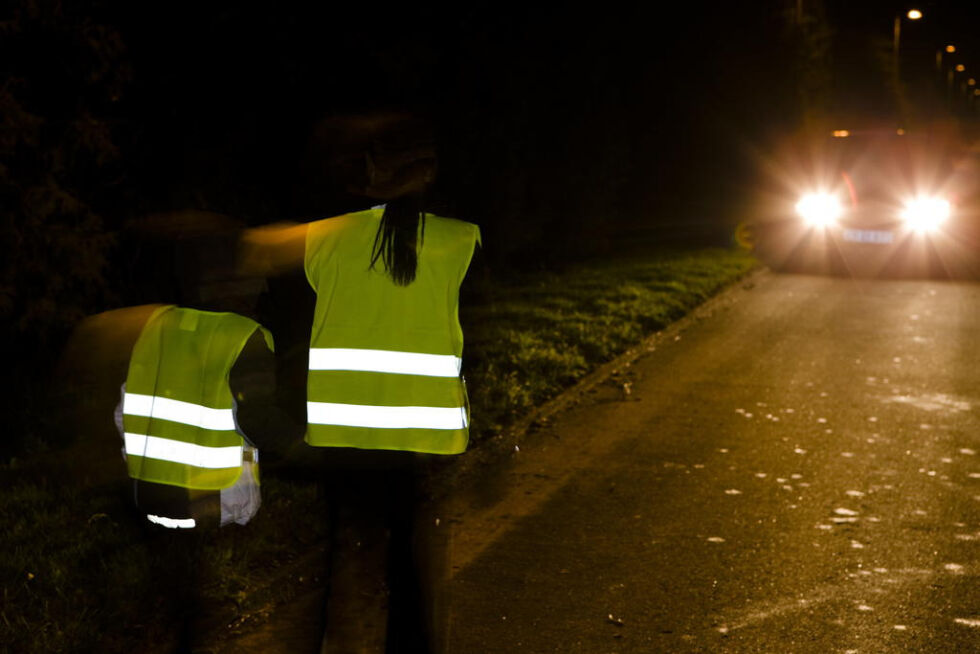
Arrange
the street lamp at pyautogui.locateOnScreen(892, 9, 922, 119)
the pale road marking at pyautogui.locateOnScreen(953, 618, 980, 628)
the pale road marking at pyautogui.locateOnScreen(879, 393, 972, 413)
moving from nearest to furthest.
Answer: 1. the pale road marking at pyautogui.locateOnScreen(953, 618, 980, 628)
2. the pale road marking at pyautogui.locateOnScreen(879, 393, 972, 413)
3. the street lamp at pyautogui.locateOnScreen(892, 9, 922, 119)

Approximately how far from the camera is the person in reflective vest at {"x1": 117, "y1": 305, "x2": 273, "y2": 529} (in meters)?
3.31

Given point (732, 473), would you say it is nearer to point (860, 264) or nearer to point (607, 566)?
point (607, 566)

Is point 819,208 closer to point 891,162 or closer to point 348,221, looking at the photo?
point 891,162

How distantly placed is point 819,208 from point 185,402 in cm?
1858

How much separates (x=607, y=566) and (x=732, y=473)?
1.86 m

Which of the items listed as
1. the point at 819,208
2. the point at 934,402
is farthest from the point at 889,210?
the point at 934,402

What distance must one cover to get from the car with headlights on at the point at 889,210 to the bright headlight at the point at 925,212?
0.02 m

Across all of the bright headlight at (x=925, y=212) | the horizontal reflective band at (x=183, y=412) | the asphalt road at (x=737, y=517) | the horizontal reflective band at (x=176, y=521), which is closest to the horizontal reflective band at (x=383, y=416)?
the horizontal reflective band at (x=183, y=412)

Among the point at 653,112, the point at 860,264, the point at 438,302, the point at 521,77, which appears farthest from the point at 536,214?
the point at 653,112

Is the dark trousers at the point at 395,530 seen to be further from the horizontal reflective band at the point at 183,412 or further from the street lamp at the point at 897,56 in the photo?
the street lamp at the point at 897,56

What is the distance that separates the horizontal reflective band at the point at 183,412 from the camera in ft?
11.2

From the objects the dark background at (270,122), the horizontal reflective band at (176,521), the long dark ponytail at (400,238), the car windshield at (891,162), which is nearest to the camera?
the long dark ponytail at (400,238)

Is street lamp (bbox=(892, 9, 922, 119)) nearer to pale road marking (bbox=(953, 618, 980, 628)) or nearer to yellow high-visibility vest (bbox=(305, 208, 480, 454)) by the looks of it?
pale road marking (bbox=(953, 618, 980, 628))

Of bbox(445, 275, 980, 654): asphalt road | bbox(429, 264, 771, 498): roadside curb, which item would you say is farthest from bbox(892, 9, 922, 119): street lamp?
bbox(445, 275, 980, 654): asphalt road
